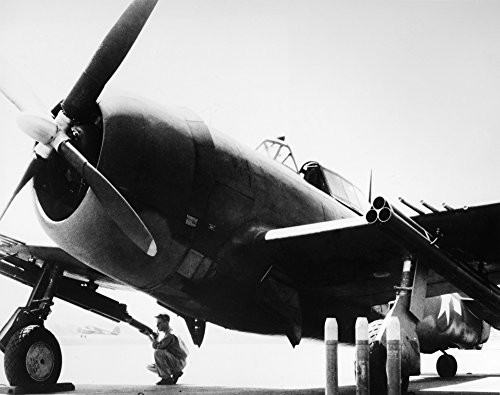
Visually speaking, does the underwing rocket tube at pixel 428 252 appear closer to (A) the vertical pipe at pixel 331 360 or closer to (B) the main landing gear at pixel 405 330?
(B) the main landing gear at pixel 405 330

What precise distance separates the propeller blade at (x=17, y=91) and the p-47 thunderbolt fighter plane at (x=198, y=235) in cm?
2

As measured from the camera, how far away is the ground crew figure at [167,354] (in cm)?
1079

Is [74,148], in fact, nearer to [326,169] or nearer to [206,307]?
[206,307]

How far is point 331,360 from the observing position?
530 cm

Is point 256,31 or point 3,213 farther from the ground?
point 256,31

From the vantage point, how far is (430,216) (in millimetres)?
6816

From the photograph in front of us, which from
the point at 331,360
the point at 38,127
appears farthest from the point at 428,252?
the point at 38,127

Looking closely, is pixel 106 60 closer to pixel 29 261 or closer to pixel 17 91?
pixel 17 91

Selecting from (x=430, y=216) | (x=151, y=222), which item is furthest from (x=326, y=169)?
(x=151, y=222)

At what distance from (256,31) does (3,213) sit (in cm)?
426

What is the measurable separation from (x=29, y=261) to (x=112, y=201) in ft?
12.5

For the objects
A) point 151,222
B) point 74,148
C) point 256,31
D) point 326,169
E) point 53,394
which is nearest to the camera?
point 74,148

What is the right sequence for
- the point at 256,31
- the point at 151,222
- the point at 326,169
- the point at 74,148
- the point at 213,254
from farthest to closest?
the point at 326,169 < the point at 256,31 < the point at 213,254 < the point at 151,222 < the point at 74,148

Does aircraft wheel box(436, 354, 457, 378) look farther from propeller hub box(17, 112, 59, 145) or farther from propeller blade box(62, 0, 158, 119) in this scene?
propeller hub box(17, 112, 59, 145)
